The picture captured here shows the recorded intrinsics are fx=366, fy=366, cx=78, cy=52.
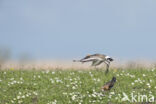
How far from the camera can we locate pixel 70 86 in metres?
16.8

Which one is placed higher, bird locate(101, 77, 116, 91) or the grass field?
bird locate(101, 77, 116, 91)

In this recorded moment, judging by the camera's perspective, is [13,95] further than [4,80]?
No

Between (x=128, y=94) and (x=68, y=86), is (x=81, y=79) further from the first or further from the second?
(x=128, y=94)


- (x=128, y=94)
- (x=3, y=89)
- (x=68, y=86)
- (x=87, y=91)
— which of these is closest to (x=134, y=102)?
(x=128, y=94)

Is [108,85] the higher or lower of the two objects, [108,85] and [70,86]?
the higher

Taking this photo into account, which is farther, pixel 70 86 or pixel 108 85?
pixel 70 86

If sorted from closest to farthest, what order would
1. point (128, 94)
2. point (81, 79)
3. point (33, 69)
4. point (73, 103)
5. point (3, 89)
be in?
point (73, 103) < point (128, 94) < point (3, 89) < point (81, 79) < point (33, 69)

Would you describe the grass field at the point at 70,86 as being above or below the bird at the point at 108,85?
below

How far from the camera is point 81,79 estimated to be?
59.4ft

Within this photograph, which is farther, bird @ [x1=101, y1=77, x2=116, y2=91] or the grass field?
bird @ [x1=101, y1=77, x2=116, y2=91]

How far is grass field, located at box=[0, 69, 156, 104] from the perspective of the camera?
48.8ft

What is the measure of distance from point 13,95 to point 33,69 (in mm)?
5552

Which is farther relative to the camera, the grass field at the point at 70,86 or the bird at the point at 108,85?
the bird at the point at 108,85

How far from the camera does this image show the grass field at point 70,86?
14867 mm
